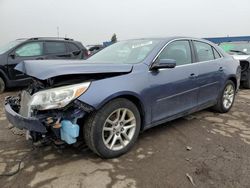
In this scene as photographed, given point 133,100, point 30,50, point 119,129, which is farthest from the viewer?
point 30,50

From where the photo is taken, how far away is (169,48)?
4246 mm

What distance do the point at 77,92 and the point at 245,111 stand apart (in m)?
4.19

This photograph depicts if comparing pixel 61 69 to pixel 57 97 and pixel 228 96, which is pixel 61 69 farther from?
pixel 228 96

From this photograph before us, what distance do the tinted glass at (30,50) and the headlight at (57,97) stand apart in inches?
210

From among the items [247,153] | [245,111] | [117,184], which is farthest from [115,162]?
[245,111]

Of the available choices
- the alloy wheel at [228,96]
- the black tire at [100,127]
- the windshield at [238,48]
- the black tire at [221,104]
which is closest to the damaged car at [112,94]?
the black tire at [100,127]

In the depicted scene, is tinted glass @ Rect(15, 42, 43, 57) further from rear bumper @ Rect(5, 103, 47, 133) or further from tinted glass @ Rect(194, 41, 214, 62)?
rear bumper @ Rect(5, 103, 47, 133)

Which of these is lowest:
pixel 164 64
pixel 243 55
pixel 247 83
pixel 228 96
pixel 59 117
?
pixel 247 83

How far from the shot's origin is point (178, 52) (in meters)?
4.43

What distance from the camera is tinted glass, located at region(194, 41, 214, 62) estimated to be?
15.9ft

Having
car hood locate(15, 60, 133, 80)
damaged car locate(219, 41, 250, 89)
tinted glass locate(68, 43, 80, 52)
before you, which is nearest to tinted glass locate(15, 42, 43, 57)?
tinted glass locate(68, 43, 80, 52)

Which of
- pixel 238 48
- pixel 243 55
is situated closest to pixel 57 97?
pixel 243 55

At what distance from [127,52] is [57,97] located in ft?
5.30

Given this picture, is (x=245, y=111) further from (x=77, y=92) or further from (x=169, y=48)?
(x=77, y=92)
